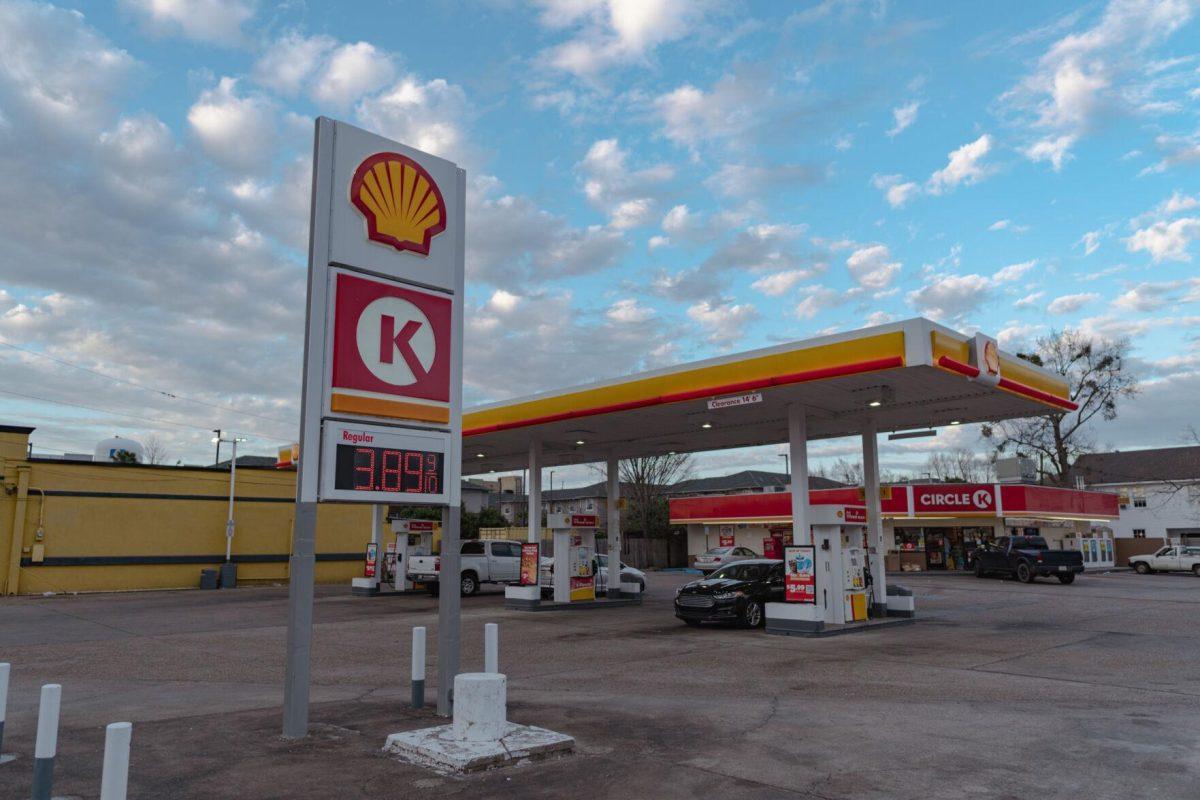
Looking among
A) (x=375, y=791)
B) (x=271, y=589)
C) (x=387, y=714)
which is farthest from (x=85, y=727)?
(x=271, y=589)

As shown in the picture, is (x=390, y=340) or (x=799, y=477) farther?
(x=799, y=477)

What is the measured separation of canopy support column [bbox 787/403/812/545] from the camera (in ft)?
57.1

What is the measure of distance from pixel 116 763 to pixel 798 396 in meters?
14.5

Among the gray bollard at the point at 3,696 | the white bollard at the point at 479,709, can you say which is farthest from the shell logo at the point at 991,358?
the gray bollard at the point at 3,696

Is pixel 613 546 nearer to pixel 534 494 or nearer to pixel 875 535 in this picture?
pixel 534 494

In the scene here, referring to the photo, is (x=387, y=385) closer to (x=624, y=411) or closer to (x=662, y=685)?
(x=662, y=685)

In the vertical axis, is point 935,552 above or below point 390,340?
below

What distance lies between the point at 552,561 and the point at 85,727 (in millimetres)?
17405

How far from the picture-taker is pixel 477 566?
2845 cm

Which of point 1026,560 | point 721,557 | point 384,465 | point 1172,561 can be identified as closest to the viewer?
point 384,465

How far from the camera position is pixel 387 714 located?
8.82 meters

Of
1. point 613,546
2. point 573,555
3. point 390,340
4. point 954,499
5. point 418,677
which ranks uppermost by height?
point 390,340

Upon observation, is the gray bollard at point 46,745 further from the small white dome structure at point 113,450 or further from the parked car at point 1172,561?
the parked car at point 1172,561

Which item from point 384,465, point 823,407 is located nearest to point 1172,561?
point 823,407
